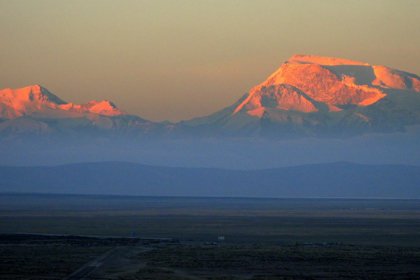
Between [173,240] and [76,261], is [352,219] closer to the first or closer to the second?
[173,240]

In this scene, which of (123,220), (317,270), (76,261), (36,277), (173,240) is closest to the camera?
(36,277)

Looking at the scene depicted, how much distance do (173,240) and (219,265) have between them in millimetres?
Result: 23658

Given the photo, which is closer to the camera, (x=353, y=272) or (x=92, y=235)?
(x=353, y=272)

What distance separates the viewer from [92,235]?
95500 mm

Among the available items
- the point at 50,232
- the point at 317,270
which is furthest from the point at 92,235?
the point at 317,270

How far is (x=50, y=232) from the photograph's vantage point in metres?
100

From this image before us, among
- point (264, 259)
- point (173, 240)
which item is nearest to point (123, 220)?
point (173, 240)

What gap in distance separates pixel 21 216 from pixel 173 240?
4902 cm

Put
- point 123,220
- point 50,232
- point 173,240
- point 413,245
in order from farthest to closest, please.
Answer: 1. point 123,220
2. point 50,232
3. point 173,240
4. point 413,245

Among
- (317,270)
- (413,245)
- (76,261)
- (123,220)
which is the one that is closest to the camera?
(317,270)

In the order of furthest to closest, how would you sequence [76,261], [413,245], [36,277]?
[413,245], [76,261], [36,277]

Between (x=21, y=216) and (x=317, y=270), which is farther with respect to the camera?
(x=21, y=216)

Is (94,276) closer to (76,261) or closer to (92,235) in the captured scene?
(76,261)

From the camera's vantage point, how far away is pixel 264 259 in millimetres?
70375
